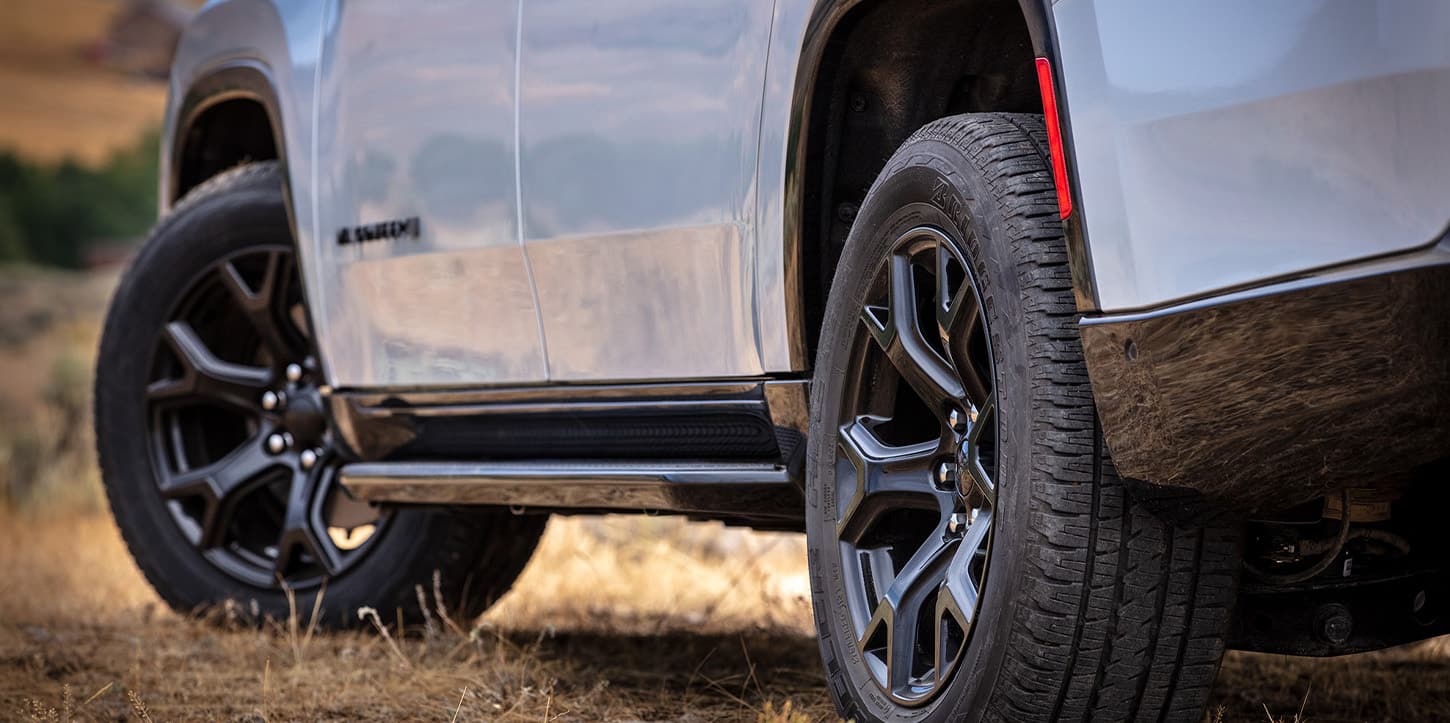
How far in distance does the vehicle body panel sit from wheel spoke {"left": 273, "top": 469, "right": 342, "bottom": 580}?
2.71m

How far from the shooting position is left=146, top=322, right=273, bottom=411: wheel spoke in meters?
4.32

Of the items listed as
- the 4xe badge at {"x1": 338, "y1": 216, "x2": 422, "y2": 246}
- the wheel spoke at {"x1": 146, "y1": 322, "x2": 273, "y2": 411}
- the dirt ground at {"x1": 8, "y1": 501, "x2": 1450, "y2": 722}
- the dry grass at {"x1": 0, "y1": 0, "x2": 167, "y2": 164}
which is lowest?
the dirt ground at {"x1": 8, "y1": 501, "x2": 1450, "y2": 722}

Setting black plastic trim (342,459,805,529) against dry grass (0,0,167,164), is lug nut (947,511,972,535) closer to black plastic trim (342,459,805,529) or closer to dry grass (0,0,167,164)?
black plastic trim (342,459,805,529)

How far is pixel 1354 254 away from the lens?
5.65ft

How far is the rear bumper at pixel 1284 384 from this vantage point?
1720 millimetres

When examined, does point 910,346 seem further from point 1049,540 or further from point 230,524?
point 230,524

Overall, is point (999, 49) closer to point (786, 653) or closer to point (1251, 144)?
point (1251, 144)

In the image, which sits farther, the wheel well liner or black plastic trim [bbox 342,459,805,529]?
black plastic trim [bbox 342,459,805,529]

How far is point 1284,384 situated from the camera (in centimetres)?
185

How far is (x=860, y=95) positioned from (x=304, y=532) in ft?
6.81

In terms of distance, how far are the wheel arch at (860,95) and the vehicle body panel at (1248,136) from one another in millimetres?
622

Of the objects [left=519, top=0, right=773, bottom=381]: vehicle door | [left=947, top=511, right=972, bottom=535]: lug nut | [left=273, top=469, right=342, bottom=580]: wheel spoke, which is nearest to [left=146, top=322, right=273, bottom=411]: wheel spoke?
[left=273, top=469, right=342, bottom=580]: wheel spoke

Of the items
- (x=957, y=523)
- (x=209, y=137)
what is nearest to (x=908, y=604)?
(x=957, y=523)

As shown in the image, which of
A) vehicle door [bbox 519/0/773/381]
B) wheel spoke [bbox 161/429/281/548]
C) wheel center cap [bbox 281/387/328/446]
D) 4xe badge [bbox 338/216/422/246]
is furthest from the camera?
wheel spoke [bbox 161/429/281/548]
